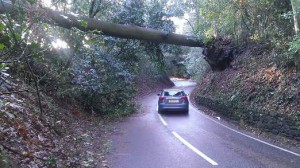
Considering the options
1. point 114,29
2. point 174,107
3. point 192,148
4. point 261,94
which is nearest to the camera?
point 192,148

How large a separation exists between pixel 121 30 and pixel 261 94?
7.23 m

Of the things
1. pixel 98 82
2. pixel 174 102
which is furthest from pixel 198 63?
pixel 98 82

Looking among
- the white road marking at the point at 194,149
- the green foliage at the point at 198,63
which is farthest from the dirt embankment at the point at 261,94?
the green foliage at the point at 198,63

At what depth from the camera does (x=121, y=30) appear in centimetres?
1518

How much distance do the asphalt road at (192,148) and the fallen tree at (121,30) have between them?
3.90 metres

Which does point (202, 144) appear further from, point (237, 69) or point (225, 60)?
point (225, 60)

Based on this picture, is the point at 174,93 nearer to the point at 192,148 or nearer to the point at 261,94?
the point at 261,94

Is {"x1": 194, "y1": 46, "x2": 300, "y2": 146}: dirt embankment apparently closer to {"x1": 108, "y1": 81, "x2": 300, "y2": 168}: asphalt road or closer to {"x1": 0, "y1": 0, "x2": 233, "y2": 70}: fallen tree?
{"x1": 108, "y1": 81, "x2": 300, "y2": 168}: asphalt road

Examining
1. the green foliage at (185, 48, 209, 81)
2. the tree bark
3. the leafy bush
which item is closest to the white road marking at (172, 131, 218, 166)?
the tree bark

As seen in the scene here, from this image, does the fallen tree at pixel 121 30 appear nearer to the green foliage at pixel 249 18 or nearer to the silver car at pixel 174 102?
the green foliage at pixel 249 18

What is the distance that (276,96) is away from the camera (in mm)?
14445

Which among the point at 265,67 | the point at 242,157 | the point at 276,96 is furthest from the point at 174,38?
the point at 242,157

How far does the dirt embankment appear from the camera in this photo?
1294 centimetres

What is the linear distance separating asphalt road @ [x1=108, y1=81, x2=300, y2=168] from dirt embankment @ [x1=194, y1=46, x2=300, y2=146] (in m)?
1.04
